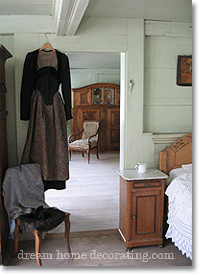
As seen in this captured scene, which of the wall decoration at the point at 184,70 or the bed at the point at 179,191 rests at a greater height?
the wall decoration at the point at 184,70

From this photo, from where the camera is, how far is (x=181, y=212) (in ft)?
7.25

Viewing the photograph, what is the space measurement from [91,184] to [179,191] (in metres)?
2.47

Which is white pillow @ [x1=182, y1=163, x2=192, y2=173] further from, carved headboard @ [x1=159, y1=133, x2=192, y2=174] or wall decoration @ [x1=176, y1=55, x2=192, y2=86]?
wall decoration @ [x1=176, y1=55, x2=192, y2=86]

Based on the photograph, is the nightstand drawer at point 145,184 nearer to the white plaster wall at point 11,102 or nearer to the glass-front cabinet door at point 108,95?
the white plaster wall at point 11,102

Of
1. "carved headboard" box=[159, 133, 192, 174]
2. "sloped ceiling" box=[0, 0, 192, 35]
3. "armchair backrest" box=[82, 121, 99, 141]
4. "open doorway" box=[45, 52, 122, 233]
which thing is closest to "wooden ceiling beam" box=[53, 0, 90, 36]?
"sloped ceiling" box=[0, 0, 192, 35]

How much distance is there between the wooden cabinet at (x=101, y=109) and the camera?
6.96m

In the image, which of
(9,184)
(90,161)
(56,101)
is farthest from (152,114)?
(90,161)

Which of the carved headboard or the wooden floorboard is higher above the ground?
the carved headboard

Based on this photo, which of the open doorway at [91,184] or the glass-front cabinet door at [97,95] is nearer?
the open doorway at [91,184]

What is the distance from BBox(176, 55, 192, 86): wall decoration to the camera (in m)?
2.92

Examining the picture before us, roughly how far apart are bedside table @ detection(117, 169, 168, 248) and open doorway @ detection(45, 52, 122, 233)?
1.69ft

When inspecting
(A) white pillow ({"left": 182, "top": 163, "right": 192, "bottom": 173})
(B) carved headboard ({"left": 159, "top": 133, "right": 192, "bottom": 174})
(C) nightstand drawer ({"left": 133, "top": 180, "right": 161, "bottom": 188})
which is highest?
(B) carved headboard ({"left": 159, "top": 133, "right": 192, "bottom": 174})

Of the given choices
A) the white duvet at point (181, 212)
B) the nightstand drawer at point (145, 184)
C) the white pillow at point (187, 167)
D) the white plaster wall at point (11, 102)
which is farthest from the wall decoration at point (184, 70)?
the white plaster wall at point (11, 102)

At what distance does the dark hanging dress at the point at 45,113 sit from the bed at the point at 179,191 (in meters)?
1.08
